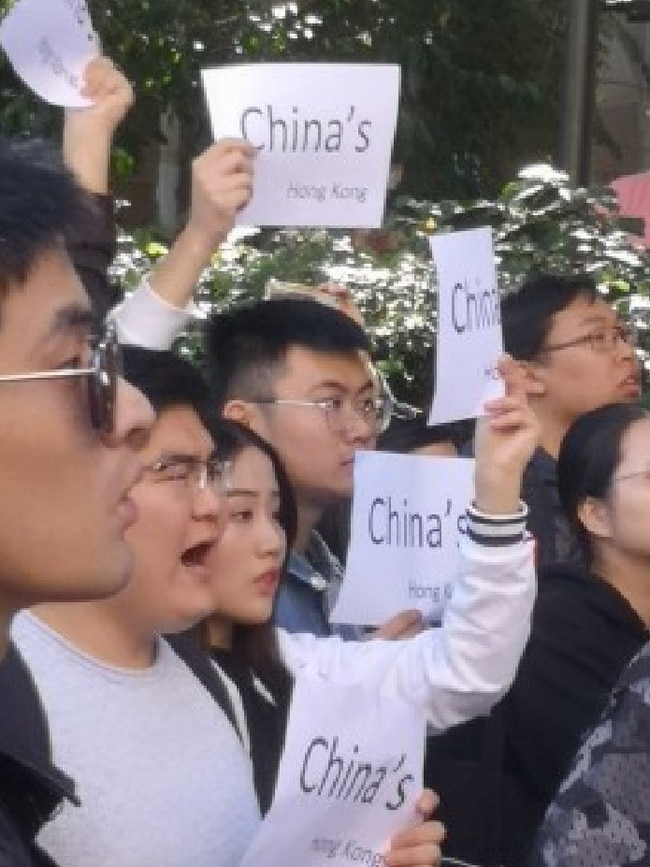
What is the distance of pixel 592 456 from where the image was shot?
12.7ft

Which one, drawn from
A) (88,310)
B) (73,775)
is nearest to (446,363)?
(73,775)

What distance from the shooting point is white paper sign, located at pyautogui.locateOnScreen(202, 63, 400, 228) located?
3.79m

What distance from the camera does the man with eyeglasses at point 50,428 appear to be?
70.3 inches

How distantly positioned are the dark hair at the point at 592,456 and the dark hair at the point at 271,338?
0.50m

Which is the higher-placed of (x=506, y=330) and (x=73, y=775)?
(x=73, y=775)

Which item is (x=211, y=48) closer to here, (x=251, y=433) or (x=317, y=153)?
(x=317, y=153)

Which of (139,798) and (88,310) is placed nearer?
(88,310)

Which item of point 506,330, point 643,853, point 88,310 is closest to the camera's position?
point 88,310

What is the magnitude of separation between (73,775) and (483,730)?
1221 mm

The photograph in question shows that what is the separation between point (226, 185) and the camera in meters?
3.62

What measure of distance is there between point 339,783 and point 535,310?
2.46 meters

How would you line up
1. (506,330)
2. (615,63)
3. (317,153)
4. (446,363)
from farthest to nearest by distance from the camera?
(615,63)
(506,330)
(317,153)
(446,363)

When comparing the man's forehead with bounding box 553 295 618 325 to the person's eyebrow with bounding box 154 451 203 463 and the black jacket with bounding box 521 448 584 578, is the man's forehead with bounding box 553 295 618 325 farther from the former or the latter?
the person's eyebrow with bounding box 154 451 203 463

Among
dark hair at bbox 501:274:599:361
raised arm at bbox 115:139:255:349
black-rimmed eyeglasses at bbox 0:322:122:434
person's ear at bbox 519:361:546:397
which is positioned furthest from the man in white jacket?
dark hair at bbox 501:274:599:361
